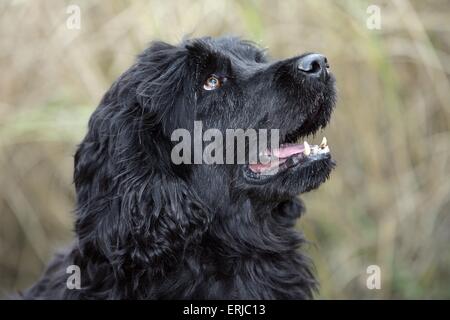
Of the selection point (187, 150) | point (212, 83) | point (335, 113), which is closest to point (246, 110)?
point (212, 83)

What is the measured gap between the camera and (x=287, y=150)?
336 cm

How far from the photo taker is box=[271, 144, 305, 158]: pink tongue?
331cm

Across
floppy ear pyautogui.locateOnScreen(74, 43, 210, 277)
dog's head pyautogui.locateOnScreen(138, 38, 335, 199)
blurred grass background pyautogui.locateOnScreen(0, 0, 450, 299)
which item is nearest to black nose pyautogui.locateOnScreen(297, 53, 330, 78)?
dog's head pyautogui.locateOnScreen(138, 38, 335, 199)

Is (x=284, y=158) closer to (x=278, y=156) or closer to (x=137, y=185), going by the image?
(x=278, y=156)

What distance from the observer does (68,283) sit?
3633 mm

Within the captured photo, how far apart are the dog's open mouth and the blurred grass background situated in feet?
5.83

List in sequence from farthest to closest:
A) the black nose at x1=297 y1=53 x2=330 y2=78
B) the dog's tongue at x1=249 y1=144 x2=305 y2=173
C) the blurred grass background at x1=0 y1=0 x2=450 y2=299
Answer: the blurred grass background at x1=0 y1=0 x2=450 y2=299 → the dog's tongue at x1=249 y1=144 x2=305 y2=173 → the black nose at x1=297 y1=53 x2=330 y2=78

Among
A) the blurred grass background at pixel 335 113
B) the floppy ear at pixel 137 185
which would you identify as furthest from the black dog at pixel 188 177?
the blurred grass background at pixel 335 113

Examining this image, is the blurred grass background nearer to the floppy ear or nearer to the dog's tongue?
the floppy ear

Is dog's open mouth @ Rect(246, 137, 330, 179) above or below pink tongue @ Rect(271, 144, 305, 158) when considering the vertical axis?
below

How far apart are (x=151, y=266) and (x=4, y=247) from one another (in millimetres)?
2492

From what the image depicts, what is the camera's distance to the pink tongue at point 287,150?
10.8 feet

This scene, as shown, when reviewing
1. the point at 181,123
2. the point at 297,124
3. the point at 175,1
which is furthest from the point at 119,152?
the point at 175,1

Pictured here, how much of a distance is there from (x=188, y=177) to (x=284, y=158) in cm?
46
